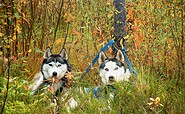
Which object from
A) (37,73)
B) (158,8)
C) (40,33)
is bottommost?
(37,73)

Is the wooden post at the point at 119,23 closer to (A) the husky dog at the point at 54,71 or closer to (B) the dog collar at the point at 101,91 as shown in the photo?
(A) the husky dog at the point at 54,71

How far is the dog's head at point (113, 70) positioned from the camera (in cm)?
541

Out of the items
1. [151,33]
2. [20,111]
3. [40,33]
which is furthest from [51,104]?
[40,33]

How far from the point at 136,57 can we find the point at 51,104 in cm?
145

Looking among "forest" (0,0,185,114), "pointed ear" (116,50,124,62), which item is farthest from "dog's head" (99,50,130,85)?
"forest" (0,0,185,114)

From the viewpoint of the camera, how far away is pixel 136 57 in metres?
5.45

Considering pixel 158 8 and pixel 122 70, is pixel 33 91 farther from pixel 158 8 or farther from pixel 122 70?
pixel 158 8

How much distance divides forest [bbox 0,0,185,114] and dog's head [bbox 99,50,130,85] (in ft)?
0.68

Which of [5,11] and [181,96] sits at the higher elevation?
[5,11]

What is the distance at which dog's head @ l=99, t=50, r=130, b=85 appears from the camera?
5410 millimetres

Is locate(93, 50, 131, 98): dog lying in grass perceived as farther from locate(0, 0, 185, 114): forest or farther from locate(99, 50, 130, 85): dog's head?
locate(0, 0, 185, 114): forest

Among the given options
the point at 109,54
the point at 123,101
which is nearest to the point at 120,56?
the point at 123,101

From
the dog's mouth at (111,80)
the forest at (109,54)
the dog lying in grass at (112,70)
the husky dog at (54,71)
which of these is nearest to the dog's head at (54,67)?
the husky dog at (54,71)

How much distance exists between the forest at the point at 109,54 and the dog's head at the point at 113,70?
0.68 feet
